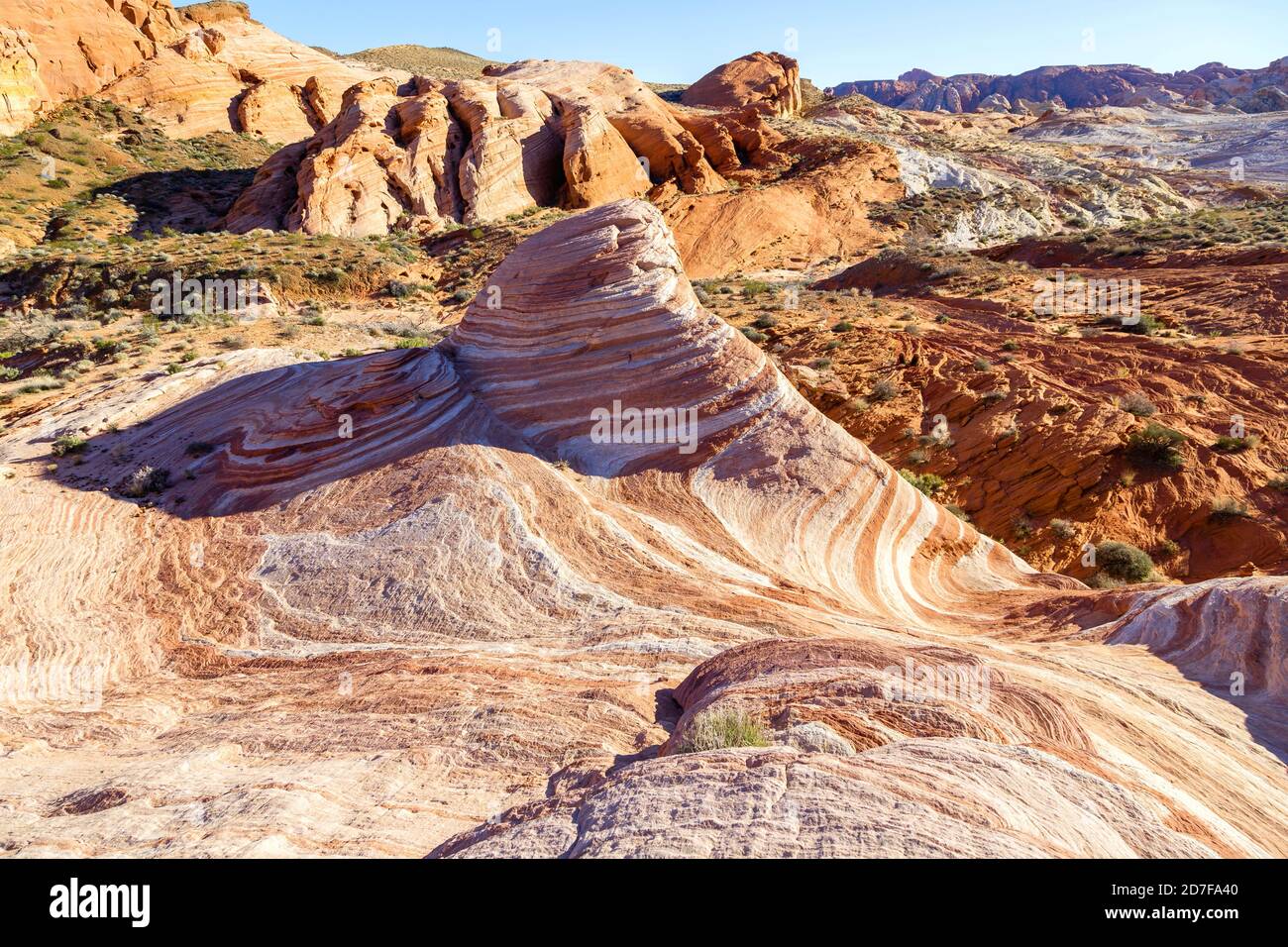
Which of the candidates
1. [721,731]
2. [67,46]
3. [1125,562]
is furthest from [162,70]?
[721,731]

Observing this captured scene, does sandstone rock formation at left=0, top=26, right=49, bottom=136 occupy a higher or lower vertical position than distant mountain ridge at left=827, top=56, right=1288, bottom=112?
lower

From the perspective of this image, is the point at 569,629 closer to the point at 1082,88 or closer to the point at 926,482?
the point at 926,482

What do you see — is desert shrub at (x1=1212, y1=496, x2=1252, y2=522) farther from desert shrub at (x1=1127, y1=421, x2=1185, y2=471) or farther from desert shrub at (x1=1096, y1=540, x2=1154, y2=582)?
desert shrub at (x1=1096, y1=540, x2=1154, y2=582)

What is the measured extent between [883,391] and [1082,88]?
606 ft

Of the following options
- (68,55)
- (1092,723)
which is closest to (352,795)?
(1092,723)

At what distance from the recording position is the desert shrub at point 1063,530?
1373 cm

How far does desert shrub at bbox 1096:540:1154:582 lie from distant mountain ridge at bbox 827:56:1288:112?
11549 centimetres

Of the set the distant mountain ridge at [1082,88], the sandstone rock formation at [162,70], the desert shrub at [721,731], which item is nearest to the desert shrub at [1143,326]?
the desert shrub at [721,731]

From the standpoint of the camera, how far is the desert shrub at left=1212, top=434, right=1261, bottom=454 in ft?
50.1

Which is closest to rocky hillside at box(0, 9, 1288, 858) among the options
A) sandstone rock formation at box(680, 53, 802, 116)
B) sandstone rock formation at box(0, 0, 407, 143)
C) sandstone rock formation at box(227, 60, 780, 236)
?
sandstone rock formation at box(227, 60, 780, 236)

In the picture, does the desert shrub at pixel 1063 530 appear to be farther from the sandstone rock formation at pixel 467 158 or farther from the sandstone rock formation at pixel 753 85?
the sandstone rock formation at pixel 753 85

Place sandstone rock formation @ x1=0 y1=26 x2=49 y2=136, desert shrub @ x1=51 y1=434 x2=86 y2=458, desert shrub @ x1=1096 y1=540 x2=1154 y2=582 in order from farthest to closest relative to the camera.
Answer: sandstone rock formation @ x1=0 y1=26 x2=49 y2=136, desert shrub @ x1=1096 y1=540 x2=1154 y2=582, desert shrub @ x1=51 y1=434 x2=86 y2=458

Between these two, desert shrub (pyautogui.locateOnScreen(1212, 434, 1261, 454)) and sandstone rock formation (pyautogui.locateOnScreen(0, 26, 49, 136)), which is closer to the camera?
desert shrub (pyautogui.locateOnScreen(1212, 434, 1261, 454))

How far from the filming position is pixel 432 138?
36.8 meters
